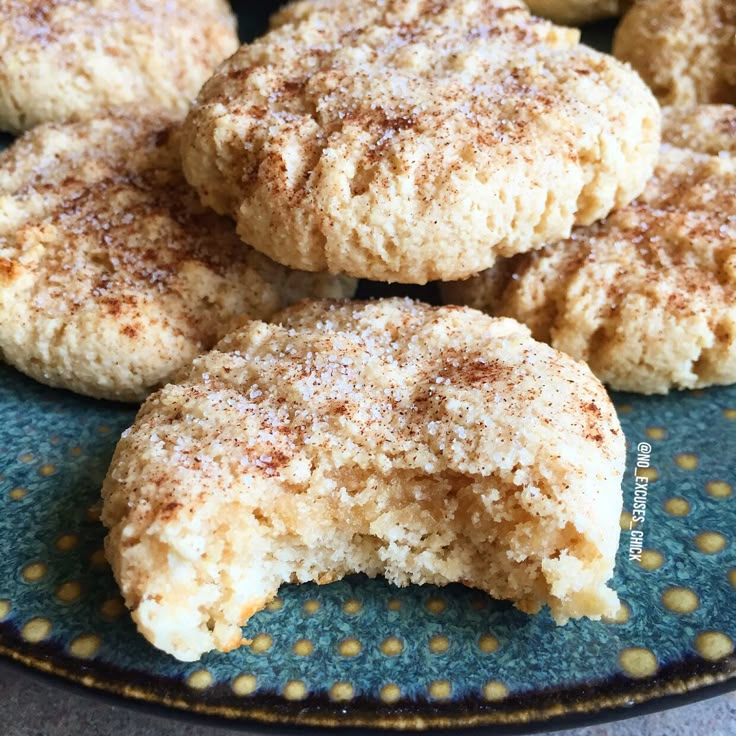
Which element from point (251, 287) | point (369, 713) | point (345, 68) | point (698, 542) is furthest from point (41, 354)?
point (698, 542)

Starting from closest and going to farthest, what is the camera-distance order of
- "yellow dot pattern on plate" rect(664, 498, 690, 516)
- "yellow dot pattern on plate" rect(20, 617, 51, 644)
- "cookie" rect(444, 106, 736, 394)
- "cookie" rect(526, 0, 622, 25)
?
"yellow dot pattern on plate" rect(20, 617, 51, 644)
"yellow dot pattern on plate" rect(664, 498, 690, 516)
"cookie" rect(444, 106, 736, 394)
"cookie" rect(526, 0, 622, 25)

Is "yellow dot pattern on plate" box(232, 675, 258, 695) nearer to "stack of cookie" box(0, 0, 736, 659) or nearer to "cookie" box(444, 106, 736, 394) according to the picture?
"stack of cookie" box(0, 0, 736, 659)

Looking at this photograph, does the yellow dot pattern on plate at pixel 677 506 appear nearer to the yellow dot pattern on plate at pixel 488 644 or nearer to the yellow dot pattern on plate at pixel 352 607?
the yellow dot pattern on plate at pixel 488 644

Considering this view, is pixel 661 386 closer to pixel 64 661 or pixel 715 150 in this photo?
pixel 715 150

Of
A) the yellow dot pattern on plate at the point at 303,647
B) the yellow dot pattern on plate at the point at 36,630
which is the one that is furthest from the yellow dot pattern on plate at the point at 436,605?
the yellow dot pattern on plate at the point at 36,630

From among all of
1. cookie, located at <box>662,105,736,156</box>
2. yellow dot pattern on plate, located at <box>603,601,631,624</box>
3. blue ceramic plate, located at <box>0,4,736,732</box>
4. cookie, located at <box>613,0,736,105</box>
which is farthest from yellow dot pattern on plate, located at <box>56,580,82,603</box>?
cookie, located at <box>613,0,736,105</box>

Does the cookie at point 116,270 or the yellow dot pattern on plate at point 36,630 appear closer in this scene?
the yellow dot pattern on plate at point 36,630
